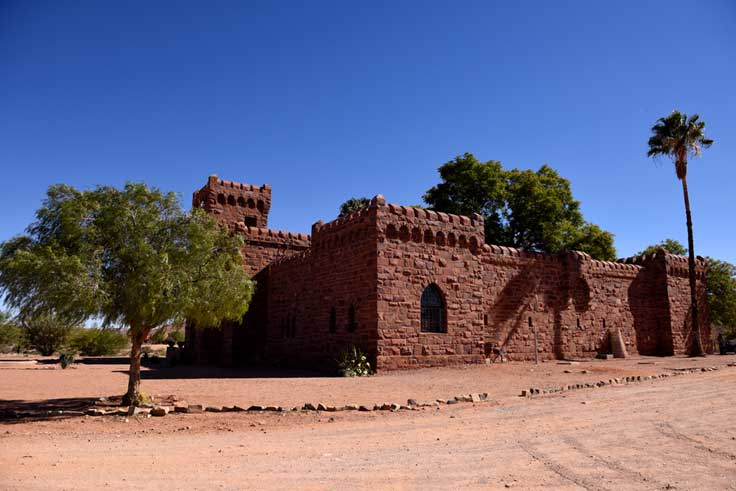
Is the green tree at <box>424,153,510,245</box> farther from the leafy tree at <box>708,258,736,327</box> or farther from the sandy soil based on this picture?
the sandy soil

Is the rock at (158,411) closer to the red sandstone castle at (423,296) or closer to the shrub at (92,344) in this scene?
the red sandstone castle at (423,296)

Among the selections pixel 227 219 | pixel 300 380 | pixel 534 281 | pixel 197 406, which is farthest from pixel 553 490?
pixel 227 219

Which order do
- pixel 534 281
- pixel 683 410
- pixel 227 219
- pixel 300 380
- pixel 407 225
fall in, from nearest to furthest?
pixel 683 410
pixel 300 380
pixel 407 225
pixel 534 281
pixel 227 219

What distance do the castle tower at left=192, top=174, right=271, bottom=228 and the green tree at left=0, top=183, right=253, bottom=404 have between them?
1747 centimetres

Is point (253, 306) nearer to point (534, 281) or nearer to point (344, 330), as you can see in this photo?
point (344, 330)

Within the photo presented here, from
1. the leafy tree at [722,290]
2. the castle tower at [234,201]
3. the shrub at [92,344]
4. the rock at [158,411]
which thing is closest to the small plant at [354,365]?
the rock at [158,411]

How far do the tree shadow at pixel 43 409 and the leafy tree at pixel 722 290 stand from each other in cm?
4046

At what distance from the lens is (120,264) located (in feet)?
35.5

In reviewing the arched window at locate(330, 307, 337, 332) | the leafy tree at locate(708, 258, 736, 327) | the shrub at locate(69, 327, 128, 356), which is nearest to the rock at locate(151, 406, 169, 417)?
the arched window at locate(330, 307, 337, 332)

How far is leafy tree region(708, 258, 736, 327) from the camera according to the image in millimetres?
36969

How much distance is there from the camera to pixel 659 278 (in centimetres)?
2978

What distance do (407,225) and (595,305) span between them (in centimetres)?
1283

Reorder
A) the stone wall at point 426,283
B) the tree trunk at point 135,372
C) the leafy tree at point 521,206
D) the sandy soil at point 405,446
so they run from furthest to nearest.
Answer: the leafy tree at point 521,206 < the stone wall at point 426,283 < the tree trunk at point 135,372 < the sandy soil at point 405,446

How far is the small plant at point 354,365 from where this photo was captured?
1734cm
